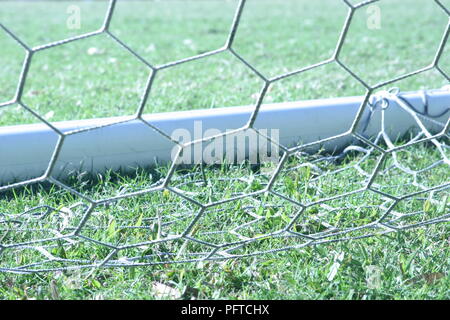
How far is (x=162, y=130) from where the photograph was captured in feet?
5.71

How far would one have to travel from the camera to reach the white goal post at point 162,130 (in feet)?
5.39

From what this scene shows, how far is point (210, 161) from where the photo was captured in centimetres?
171

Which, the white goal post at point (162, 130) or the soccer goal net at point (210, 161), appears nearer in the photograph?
the soccer goal net at point (210, 161)

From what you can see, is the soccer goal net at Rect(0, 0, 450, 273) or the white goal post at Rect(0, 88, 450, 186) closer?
the soccer goal net at Rect(0, 0, 450, 273)

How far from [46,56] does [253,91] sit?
Result: 63.3 inches

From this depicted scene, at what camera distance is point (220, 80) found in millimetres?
2934

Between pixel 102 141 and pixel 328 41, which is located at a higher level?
pixel 328 41

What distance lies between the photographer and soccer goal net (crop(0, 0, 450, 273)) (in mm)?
1247

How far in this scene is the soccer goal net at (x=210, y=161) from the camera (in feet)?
4.09

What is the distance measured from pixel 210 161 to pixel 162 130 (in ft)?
0.52

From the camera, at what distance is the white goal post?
5.39ft

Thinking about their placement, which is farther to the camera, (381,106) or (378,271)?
(381,106)
